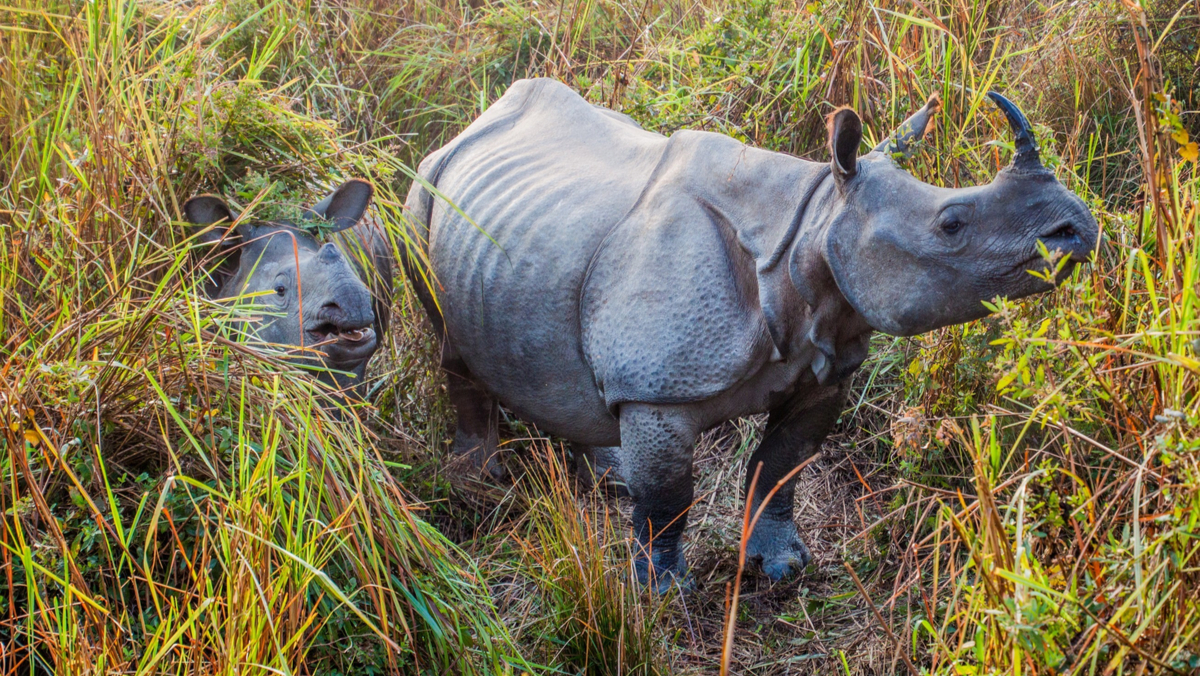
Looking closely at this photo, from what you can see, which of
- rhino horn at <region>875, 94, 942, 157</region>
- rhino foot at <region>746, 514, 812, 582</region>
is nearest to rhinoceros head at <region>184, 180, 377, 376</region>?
rhino foot at <region>746, 514, 812, 582</region>

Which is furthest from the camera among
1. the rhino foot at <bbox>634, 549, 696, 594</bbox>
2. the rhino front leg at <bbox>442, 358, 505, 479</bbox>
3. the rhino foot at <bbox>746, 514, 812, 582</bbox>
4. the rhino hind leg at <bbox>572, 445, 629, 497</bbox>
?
the rhino hind leg at <bbox>572, 445, 629, 497</bbox>

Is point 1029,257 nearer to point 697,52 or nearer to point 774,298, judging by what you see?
point 774,298

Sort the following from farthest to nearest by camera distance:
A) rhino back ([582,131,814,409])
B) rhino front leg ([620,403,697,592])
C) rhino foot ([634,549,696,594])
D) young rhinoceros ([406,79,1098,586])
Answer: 1. rhino foot ([634,549,696,594])
2. rhino front leg ([620,403,697,592])
3. rhino back ([582,131,814,409])
4. young rhinoceros ([406,79,1098,586])

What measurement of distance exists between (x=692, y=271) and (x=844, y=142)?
1.92 feet

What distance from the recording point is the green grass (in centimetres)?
227

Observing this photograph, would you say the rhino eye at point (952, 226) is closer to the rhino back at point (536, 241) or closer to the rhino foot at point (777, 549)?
the rhino back at point (536, 241)

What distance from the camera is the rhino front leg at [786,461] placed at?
365 cm

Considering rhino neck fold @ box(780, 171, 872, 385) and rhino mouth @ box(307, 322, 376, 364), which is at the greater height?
rhino neck fold @ box(780, 171, 872, 385)

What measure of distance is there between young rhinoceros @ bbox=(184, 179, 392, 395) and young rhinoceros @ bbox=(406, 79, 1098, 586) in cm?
28

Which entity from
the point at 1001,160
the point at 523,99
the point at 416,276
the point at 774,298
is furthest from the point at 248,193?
the point at 1001,160

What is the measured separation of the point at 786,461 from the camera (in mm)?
3779

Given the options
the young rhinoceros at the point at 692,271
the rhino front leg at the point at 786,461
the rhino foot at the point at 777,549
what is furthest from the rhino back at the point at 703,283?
the rhino foot at the point at 777,549

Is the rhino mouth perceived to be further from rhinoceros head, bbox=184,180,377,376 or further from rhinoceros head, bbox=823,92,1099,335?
rhinoceros head, bbox=823,92,1099,335

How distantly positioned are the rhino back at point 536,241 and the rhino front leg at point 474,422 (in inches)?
15.5
